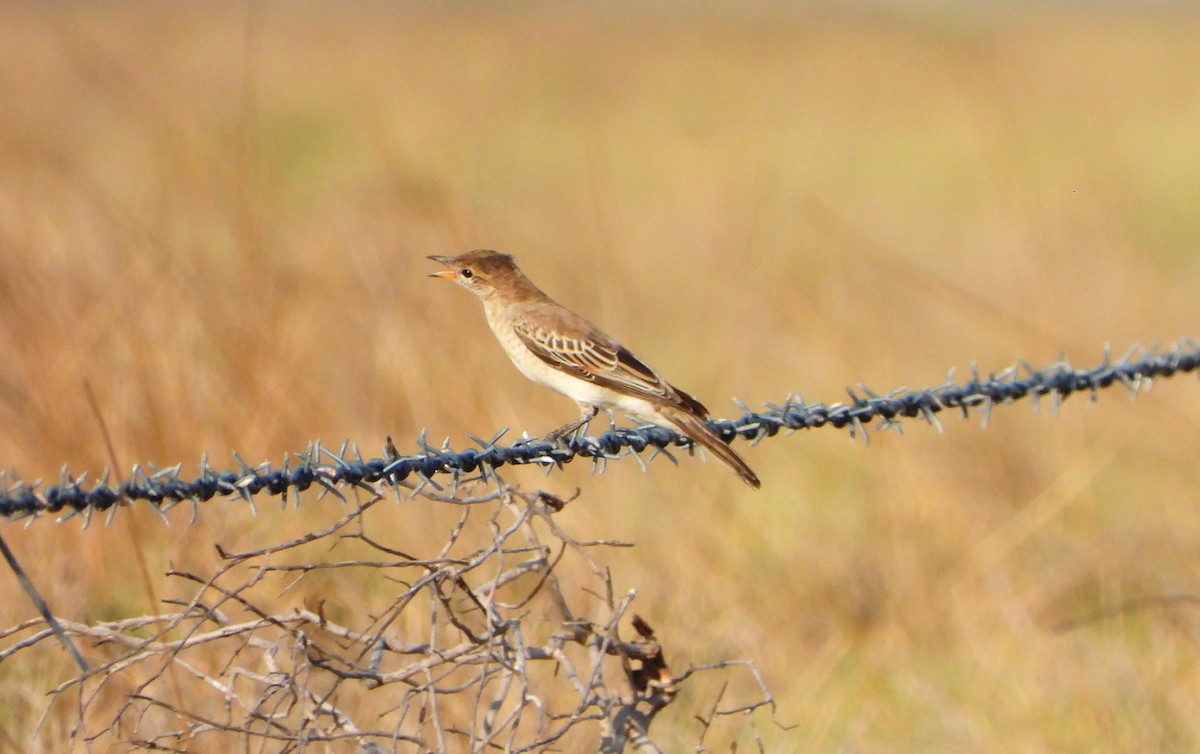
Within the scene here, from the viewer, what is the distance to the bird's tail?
491cm

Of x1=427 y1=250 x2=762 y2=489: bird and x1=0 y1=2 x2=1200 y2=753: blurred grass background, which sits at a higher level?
x1=427 y1=250 x2=762 y2=489: bird

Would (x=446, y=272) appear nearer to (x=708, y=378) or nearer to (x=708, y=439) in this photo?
(x=708, y=439)

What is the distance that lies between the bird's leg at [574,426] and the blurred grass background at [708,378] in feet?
2.89

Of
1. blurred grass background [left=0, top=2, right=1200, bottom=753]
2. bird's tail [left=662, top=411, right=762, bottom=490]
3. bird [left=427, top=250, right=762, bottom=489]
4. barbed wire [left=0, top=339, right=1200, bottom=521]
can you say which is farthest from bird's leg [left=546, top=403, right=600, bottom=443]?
blurred grass background [left=0, top=2, right=1200, bottom=753]

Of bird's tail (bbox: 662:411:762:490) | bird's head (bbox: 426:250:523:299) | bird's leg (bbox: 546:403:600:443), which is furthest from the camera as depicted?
bird's head (bbox: 426:250:523:299)

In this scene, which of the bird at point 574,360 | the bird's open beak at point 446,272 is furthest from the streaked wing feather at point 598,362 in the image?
the bird's open beak at point 446,272

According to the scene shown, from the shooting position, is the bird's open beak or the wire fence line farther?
the bird's open beak

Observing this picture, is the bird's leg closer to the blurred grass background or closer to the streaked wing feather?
the streaked wing feather

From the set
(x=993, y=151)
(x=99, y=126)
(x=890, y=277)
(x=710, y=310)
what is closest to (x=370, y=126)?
(x=710, y=310)

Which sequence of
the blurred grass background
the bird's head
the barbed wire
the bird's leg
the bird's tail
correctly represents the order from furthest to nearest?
the bird's head < the blurred grass background < the bird's leg < the bird's tail < the barbed wire

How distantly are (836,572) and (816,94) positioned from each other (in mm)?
19339

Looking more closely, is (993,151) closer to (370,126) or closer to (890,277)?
(890,277)

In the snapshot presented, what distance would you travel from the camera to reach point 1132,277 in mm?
12367

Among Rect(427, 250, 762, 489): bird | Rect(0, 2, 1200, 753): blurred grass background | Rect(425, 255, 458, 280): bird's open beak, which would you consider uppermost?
Rect(425, 255, 458, 280): bird's open beak
